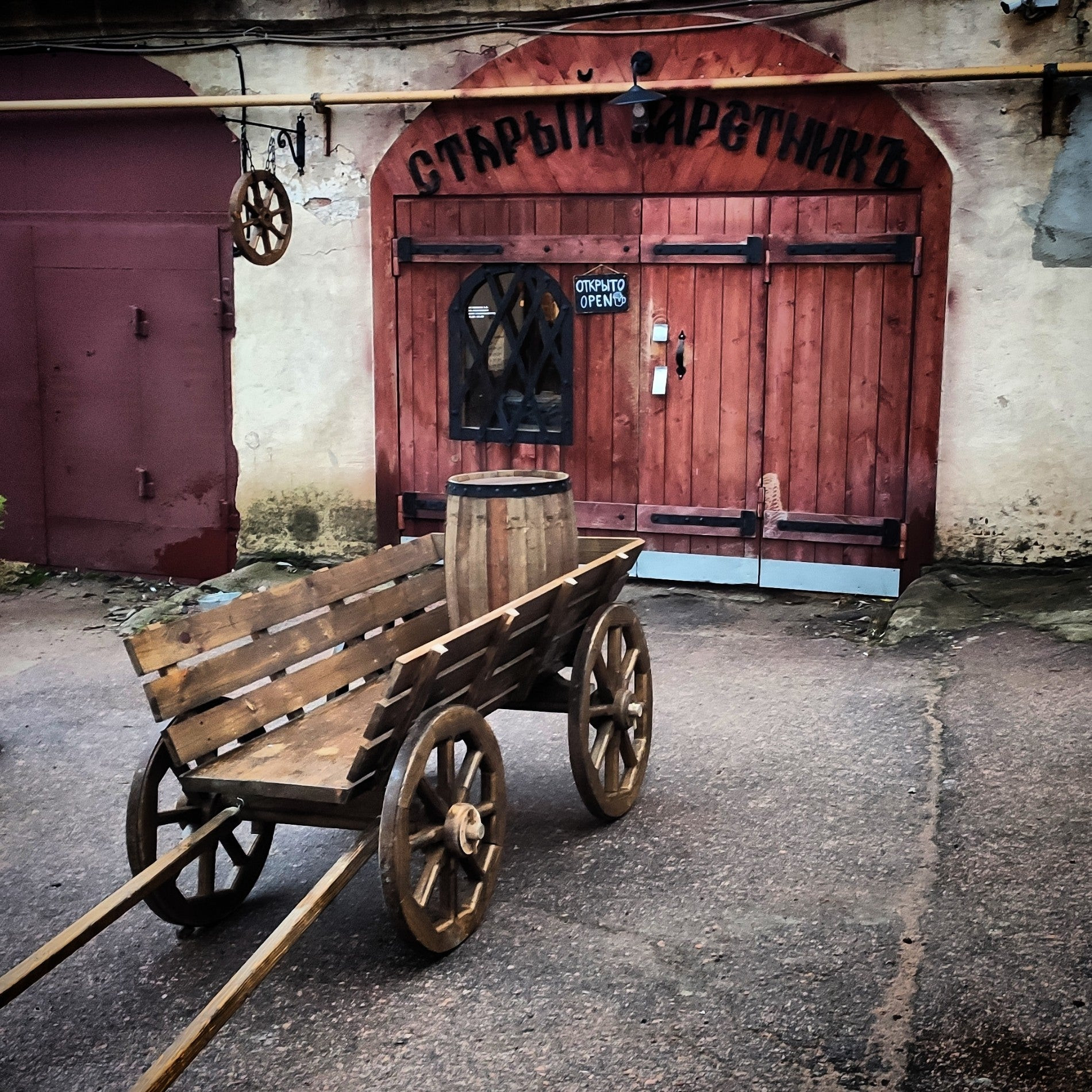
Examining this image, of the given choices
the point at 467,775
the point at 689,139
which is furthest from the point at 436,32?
the point at 467,775

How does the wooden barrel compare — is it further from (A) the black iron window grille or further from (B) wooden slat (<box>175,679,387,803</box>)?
(A) the black iron window grille

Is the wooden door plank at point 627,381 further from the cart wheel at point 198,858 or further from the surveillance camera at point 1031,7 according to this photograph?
the cart wheel at point 198,858

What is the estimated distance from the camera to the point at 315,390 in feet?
26.8

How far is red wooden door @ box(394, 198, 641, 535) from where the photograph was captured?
7504mm

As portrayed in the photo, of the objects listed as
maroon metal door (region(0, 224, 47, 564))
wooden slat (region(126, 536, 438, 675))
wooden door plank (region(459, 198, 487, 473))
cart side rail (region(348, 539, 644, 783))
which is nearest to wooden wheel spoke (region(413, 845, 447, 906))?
cart side rail (region(348, 539, 644, 783))

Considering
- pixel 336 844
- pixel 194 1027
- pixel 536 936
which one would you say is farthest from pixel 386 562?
pixel 194 1027

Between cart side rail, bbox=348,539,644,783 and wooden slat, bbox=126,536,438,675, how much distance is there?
1.40 ft

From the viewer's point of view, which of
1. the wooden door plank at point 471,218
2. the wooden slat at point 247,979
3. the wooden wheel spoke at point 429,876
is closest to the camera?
the wooden slat at point 247,979

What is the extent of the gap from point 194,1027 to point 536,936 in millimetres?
1189

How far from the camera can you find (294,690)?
402 centimetres

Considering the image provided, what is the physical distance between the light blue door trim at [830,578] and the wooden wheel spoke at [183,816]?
14.8 feet

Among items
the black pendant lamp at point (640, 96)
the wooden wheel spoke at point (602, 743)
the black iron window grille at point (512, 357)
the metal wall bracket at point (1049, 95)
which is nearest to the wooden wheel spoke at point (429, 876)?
the wooden wheel spoke at point (602, 743)

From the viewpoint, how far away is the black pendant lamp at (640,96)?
7.05 meters

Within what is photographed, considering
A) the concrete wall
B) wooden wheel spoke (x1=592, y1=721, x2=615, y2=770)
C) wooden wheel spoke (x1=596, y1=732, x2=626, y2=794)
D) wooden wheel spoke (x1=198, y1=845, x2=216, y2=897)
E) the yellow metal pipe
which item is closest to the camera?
wooden wheel spoke (x1=198, y1=845, x2=216, y2=897)
